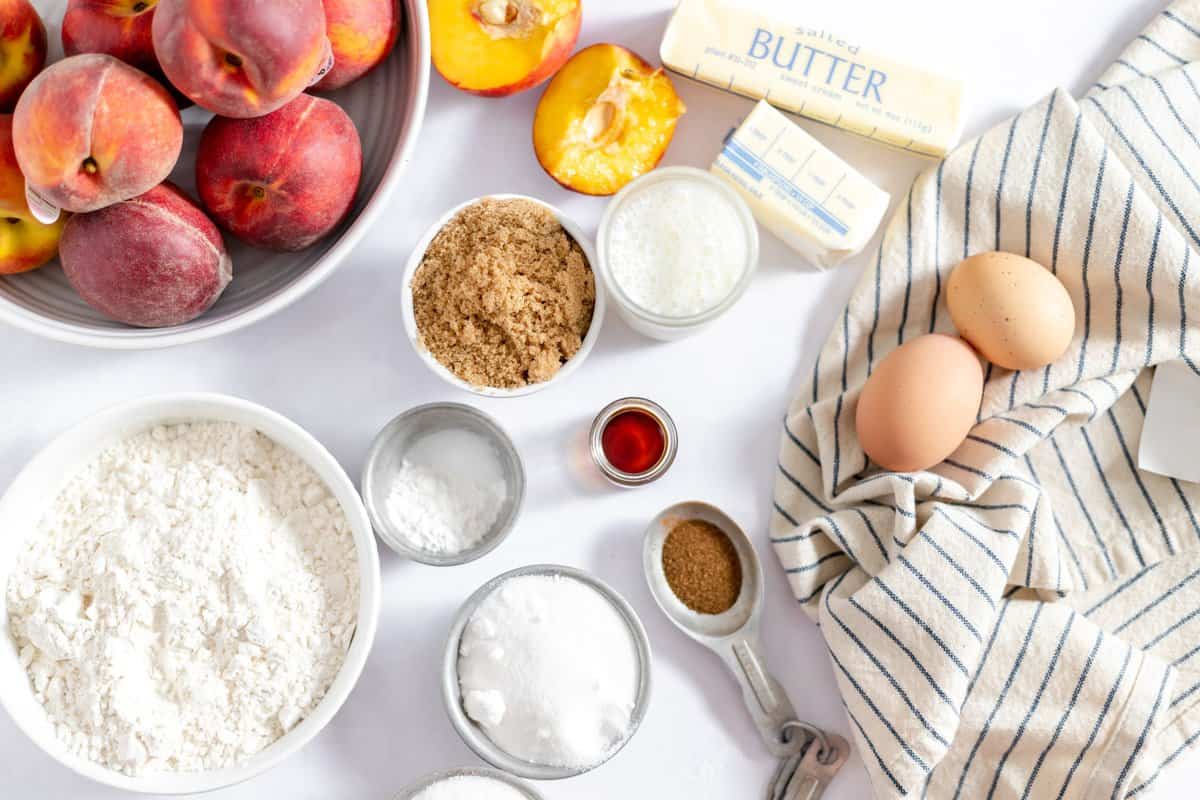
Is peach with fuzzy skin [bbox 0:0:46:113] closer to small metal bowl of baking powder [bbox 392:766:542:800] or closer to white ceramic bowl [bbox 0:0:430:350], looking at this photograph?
white ceramic bowl [bbox 0:0:430:350]

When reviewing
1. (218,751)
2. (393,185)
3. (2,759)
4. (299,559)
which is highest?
(393,185)

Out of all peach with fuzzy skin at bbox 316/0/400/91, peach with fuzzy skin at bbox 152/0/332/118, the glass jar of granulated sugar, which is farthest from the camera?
the glass jar of granulated sugar

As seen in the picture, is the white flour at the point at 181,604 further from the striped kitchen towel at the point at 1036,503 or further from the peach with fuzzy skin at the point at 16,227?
the striped kitchen towel at the point at 1036,503

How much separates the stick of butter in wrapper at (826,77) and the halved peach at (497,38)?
0.38ft

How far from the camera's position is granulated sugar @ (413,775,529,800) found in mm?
890

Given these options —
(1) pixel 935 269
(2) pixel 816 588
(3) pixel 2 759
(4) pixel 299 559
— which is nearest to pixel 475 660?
(4) pixel 299 559

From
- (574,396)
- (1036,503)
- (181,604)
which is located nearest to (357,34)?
(574,396)

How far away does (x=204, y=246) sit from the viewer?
850 millimetres

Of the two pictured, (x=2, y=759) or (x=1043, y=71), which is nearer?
(x=2, y=759)

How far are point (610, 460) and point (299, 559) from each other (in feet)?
0.99

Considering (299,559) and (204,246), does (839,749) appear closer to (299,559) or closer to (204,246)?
(299,559)

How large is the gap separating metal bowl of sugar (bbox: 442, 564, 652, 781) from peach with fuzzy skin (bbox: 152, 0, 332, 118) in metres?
0.46

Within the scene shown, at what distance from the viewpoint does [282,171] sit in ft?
2.72

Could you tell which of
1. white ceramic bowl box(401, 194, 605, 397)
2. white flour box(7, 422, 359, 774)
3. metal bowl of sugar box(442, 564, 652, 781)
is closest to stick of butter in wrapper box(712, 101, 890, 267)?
white ceramic bowl box(401, 194, 605, 397)
